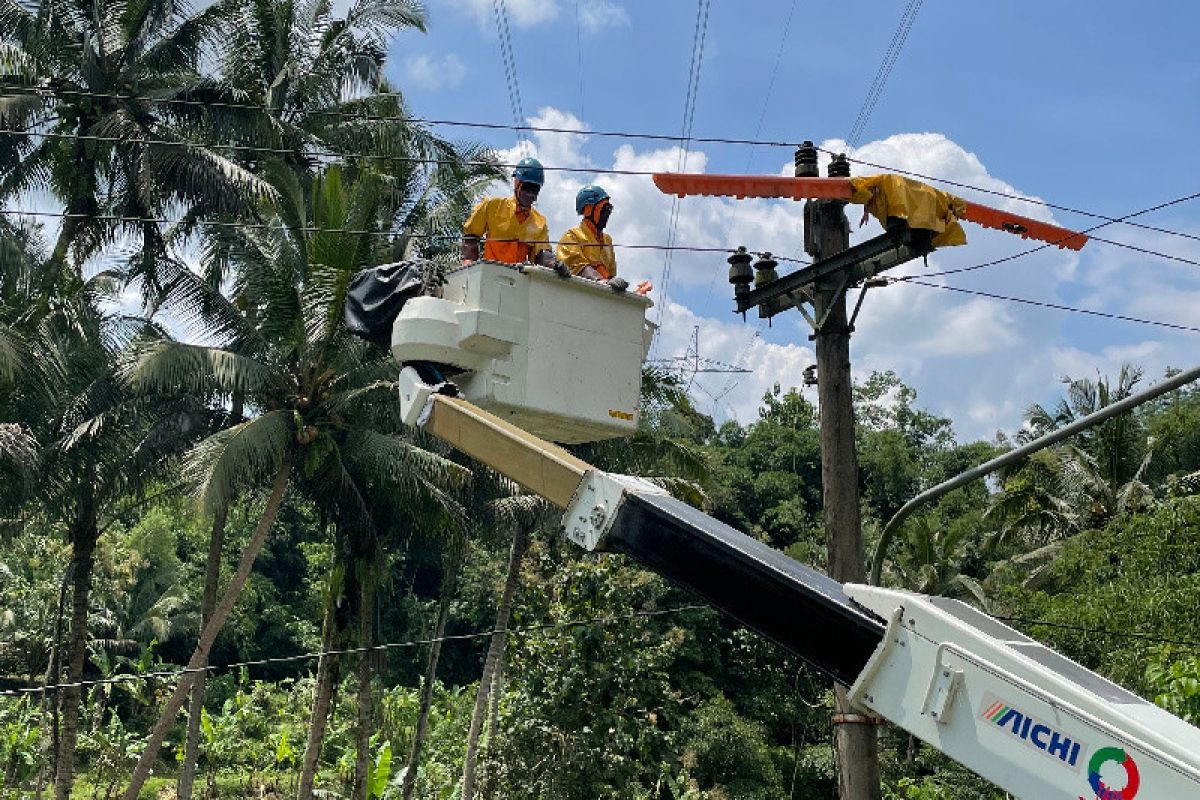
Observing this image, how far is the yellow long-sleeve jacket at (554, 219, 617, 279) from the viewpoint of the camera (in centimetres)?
742

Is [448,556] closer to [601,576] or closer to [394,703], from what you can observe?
[601,576]

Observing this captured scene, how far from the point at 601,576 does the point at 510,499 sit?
6.57 feet

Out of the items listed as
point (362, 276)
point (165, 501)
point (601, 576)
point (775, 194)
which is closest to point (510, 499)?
point (601, 576)

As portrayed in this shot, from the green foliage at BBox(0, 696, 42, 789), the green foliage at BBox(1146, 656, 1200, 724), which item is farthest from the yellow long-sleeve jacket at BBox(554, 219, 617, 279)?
the green foliage at BBox(0, 696, 42, 789)

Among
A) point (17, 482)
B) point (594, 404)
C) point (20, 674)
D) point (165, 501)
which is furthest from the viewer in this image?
point (20, 674)

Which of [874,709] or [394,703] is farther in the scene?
[394,703]

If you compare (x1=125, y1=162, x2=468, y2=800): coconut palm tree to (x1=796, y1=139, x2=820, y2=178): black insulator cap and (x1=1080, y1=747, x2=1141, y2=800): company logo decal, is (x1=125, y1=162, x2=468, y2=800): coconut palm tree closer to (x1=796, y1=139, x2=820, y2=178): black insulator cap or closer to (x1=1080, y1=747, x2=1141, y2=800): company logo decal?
(x1=796, y1=139, x2=820, y2=178): black insulator cap

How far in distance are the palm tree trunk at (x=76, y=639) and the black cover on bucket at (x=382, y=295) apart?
15.1 meters

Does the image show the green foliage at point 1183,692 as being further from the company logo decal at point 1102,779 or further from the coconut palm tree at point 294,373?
the coconut palm tree at point 294,373

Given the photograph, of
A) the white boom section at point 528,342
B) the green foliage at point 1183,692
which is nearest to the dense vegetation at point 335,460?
the green foliage at point 1183,692

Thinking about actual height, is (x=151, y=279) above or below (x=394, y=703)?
above

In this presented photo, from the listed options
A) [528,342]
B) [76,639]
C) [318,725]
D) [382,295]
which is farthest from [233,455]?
[528,342]

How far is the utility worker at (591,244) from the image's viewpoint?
739cm

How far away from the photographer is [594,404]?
7.04 m
